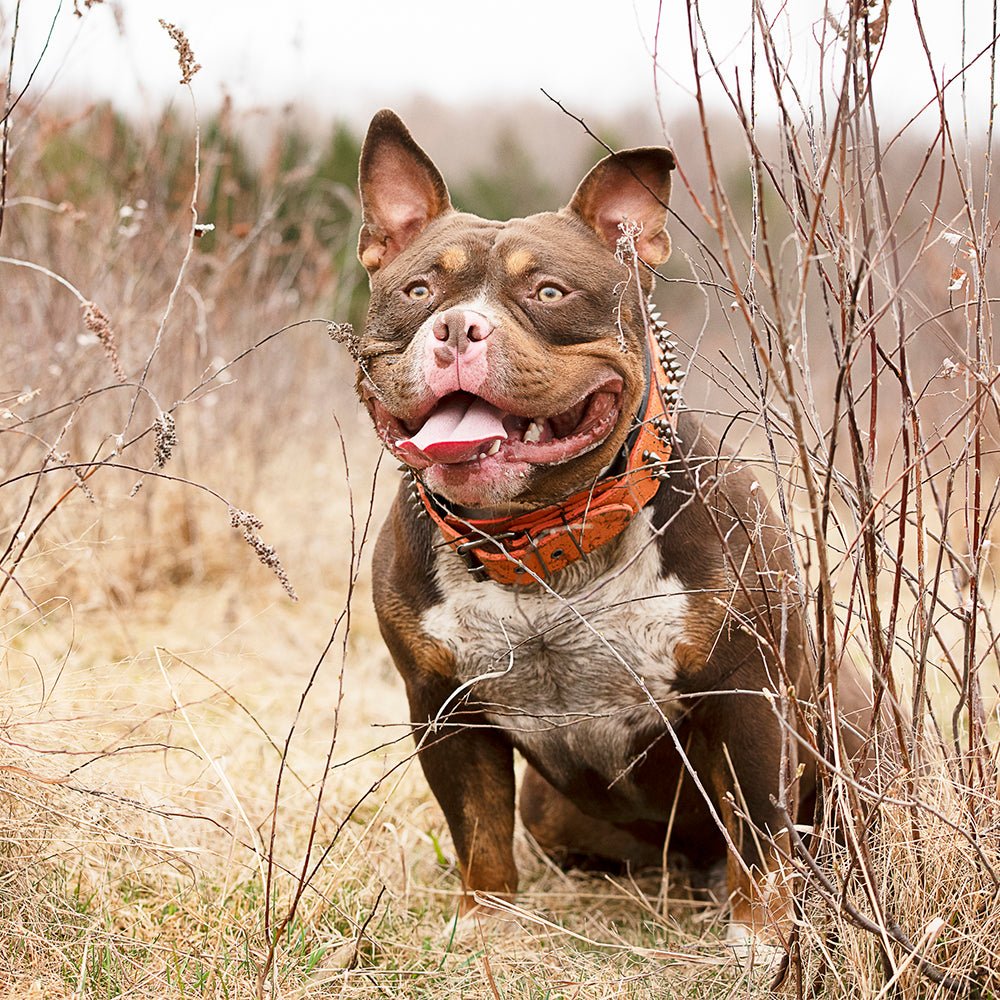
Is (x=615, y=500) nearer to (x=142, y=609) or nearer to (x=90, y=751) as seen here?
(x=90, y=751)

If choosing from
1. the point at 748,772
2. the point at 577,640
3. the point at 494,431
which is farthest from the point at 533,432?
the point at 748,772

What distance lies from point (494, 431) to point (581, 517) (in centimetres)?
34

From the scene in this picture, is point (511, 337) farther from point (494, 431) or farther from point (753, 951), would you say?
point (753, 951)

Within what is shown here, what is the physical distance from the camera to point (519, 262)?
2742 mm

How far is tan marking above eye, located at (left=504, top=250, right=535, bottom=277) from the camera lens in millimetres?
2738

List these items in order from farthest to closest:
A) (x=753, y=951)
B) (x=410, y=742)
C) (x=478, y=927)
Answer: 1. (x=410, y=742)
2. (x=478, y=927)
3. (x=753, y=951)

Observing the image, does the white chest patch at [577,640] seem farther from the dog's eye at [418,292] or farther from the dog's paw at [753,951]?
the dog's eye at [418,292]

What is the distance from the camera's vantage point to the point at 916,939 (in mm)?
2332

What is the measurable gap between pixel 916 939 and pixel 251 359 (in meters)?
5.36

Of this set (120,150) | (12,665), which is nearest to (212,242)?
(120,150)

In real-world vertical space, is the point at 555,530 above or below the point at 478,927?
above

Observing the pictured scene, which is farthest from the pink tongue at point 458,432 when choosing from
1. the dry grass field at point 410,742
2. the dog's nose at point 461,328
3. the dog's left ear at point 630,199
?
the dog's left ear at point 630,199

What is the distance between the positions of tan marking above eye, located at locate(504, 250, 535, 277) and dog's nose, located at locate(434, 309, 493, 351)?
9.5 inches

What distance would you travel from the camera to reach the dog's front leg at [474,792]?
3.12 meters
